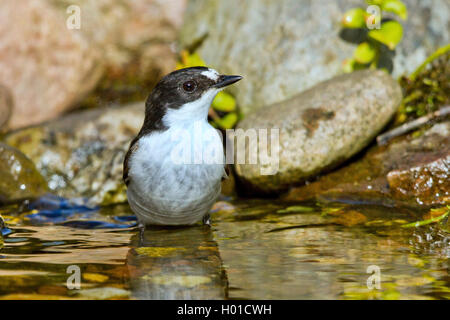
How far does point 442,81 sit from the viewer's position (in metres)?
7.93

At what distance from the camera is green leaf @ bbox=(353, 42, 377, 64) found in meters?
7.93

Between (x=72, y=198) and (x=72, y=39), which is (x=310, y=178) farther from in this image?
(x=72, y=39)

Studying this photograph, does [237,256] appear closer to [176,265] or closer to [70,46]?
[176,265]

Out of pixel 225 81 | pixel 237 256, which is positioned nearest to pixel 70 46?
pixel 225 81

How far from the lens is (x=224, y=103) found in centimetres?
877

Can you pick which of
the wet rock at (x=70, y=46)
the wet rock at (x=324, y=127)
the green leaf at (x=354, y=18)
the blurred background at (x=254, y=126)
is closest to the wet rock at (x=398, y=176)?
the blurred background at (x=254, y=126)

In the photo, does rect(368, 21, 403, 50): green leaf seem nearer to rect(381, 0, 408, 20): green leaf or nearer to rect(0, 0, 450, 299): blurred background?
rect(0, 0, 450, 299): blurred background

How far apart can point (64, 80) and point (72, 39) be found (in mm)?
624

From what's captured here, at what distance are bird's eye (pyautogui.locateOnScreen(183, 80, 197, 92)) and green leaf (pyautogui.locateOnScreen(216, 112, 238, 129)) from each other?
311 centimetres

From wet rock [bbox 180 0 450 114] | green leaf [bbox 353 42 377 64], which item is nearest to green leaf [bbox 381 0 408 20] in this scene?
green leaf [bbox 353 42 377 64]

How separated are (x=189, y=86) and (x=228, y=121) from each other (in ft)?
10.5

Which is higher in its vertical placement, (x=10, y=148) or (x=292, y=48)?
(x=292, y=48)
